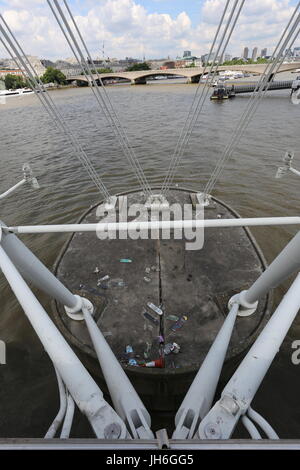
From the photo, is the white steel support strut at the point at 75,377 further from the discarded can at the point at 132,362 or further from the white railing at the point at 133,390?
the discarded can at the point at 132,362

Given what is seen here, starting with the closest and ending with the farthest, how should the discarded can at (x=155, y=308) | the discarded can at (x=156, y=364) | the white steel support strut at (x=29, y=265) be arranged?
the white steel support strut at (x=29, y=265)
the discarded can at (x=156, y=364)
the discarded can at (x=155, y=308)

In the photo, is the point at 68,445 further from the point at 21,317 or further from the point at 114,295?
the point at 21,317

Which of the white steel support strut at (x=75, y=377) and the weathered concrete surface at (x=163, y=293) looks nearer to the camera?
the white steel support strut at (x=75, y=377)

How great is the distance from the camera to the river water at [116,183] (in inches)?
193

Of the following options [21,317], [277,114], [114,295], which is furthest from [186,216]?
[277,114]

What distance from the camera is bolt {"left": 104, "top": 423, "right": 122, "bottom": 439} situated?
1778mm

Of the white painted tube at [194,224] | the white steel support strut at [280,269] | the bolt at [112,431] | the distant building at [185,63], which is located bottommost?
the bolt at [112,431]

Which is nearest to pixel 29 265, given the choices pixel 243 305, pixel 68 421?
pixel 68 421

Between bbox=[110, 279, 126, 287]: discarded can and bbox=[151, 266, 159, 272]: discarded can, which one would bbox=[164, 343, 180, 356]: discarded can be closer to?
bbox=[110, 279, 126, 287]: discarded can

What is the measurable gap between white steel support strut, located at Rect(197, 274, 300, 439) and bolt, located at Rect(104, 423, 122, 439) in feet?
2.09

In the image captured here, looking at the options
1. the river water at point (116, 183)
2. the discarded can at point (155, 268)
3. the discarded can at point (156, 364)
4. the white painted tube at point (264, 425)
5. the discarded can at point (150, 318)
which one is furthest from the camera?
the discarded can at point (155, 268)

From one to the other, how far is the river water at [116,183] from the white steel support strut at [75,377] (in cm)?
356

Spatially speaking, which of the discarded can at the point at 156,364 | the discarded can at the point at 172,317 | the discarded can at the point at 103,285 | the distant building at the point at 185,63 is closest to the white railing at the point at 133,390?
the discarded can at the point at 156,364

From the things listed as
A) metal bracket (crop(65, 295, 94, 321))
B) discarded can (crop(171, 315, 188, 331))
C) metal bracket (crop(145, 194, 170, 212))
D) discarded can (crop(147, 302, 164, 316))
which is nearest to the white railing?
metal bracket (crop(65, 295, 94, 321))
